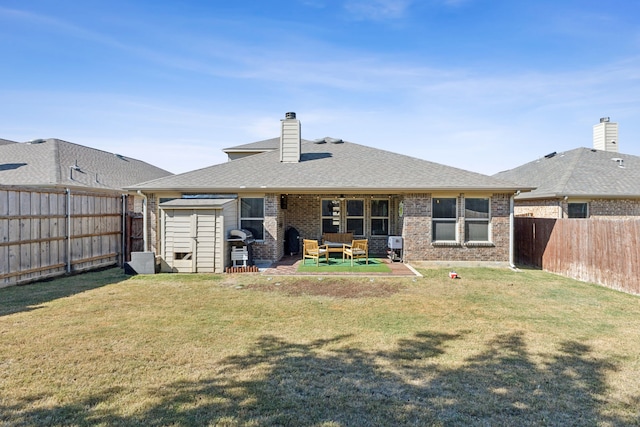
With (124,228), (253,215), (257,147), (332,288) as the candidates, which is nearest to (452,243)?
(332,288)

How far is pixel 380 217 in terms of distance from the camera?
14859 millimetres

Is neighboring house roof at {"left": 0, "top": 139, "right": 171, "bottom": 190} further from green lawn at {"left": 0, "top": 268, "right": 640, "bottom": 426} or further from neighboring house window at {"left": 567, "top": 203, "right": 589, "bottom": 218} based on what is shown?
neighboring house window at {"left": 567, "top": 203, "right": 589, "bottom": 218}

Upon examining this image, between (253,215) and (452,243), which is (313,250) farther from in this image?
(452,243)

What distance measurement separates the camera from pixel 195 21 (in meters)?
10.6

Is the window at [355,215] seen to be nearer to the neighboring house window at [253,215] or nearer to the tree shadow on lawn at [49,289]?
the neighboring house window at [253,215]

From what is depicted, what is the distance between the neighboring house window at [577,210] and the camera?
47.0ft

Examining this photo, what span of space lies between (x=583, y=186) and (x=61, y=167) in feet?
74.4

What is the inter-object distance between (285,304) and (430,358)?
3.47 m

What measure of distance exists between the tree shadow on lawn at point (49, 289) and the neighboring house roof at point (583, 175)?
52.4ft

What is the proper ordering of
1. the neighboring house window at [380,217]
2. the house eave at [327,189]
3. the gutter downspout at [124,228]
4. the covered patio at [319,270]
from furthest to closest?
the neighboring house window at [380,217]
the gutter downspout at [124,228]
the house eave at [327,189]
the covered patio at [319,270]

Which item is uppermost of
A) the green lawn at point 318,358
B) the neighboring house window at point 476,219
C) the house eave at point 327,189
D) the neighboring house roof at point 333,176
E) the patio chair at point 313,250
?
the neighboring house roof at point 333,176

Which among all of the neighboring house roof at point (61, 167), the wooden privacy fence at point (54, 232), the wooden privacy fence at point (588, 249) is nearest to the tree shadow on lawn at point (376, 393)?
the wooden privacy fence at point (588, 249)

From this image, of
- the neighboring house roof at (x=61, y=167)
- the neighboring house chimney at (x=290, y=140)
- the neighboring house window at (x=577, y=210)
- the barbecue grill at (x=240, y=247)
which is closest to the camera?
the barbecue grill at (x=240, y=247)

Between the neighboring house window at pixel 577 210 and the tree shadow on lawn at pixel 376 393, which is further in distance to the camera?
the neighboring house window at pixel 577 210
